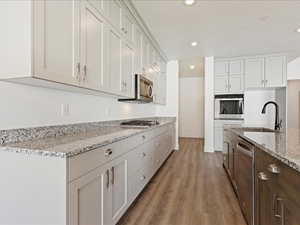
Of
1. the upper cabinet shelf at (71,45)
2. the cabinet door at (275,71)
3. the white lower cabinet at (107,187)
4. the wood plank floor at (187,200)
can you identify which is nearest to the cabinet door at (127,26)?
the upper cabinet shelf at (71,45)

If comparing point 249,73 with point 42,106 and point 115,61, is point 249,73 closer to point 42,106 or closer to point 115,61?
point 115,61

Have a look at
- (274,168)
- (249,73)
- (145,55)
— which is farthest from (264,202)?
(249,73)

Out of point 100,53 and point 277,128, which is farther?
point 277,128

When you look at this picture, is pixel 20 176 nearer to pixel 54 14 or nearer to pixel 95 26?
pixel 54 14

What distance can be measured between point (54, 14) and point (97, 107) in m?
1.29

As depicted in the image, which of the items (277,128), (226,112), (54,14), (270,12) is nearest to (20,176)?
(54,14)

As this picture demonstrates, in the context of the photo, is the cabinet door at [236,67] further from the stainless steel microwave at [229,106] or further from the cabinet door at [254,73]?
the stainless steel microwave at [229,106]

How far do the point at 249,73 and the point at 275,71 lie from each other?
615 mm

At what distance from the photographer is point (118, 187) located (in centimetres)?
173

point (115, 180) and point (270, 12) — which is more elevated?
point (270, 12)

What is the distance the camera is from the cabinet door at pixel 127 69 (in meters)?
2.50

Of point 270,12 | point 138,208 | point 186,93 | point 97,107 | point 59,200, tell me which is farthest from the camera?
point 186,93

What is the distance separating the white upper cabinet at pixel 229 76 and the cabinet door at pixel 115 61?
150 inches

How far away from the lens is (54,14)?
4.30ft
